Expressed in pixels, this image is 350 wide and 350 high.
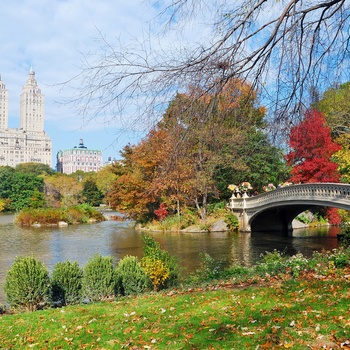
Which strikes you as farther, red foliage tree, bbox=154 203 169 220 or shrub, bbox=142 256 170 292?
red foliage tree, bbox=154 203 169 220

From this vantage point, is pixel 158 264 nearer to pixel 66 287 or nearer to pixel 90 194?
pixel 66 287

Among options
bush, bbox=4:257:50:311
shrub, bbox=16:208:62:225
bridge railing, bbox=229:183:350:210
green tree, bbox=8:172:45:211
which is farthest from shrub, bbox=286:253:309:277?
green tree, bbox=8:172:45:211

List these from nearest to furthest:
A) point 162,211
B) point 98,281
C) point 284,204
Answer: point 98,281, point 284,204, point 162,211

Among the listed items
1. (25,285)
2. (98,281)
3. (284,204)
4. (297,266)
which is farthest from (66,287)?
(284,204)

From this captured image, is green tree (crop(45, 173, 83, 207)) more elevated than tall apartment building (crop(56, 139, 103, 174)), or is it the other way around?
tall apartment building (crop(56, 139, 103, 174))

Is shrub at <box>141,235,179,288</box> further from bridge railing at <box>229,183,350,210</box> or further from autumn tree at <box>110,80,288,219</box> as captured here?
bridge railing at <box>229,183,350,210</box>

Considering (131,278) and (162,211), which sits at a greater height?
(162,211)

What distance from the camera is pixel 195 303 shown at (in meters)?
5.77

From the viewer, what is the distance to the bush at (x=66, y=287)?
8602mm

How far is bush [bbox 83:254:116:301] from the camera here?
859cm

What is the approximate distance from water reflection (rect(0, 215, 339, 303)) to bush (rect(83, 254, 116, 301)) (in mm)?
5654

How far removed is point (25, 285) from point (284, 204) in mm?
16217

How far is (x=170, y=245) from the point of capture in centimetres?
2069

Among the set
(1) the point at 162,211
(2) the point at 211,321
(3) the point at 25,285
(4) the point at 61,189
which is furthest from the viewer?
(4) the point at 61,189
